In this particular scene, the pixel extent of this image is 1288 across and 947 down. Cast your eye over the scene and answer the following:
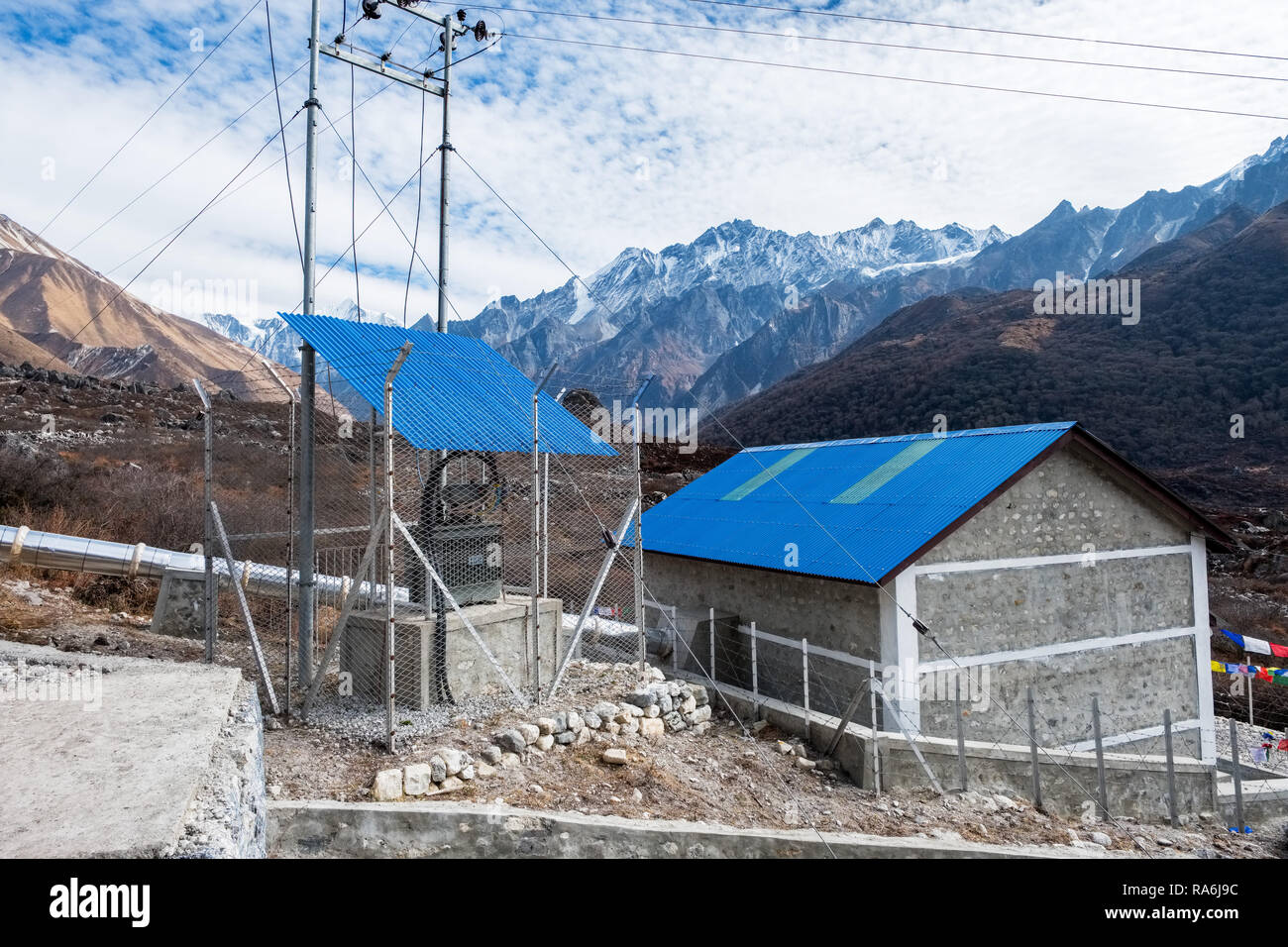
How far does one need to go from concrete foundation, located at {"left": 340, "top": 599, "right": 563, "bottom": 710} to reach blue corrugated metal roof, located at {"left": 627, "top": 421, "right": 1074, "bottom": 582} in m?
4.79

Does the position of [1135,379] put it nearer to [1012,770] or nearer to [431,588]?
[1012,770]

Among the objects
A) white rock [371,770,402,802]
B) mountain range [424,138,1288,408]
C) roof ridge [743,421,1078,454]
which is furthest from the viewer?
mountain range [424,138,1288,408]

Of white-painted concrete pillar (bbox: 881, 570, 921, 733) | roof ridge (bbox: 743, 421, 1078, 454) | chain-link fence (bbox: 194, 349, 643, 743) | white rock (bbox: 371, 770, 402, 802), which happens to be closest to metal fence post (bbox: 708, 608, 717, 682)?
white-painted concrete pillar (bbox: 881, 570, 921, 733)

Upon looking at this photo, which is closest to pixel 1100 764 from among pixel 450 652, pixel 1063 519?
pixel 1063 519

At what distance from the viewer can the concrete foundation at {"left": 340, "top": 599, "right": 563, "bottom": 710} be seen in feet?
28.7

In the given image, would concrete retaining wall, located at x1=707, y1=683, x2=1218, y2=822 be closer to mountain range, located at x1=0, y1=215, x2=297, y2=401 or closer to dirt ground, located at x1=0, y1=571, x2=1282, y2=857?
dirt ground, located at x1=0, y1=571, x2=1282, y2=857

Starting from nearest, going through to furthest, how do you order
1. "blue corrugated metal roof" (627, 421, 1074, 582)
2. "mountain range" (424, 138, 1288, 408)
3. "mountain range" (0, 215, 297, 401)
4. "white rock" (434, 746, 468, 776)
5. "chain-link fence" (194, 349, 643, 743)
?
"white rock" (434, 746, 468, 776) → "chain-link fence" (194, 349, 643, 743) → "blue corrugated metal roof" (627, 421, 1074, 582) → "mountain range" (0, 215, 297, 401) → "mountain range" (424, 138, 1288, 408)

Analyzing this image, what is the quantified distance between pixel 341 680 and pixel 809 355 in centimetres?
15239

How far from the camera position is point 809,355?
155 meters

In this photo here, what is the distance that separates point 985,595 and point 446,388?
27.8 ft

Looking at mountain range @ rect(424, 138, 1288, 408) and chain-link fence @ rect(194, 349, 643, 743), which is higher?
mountain range @ rect(424, 138, 1288, 408)

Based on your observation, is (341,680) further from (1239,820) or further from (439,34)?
(1239,820)

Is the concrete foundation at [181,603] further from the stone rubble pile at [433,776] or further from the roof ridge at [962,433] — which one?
the roof ridge at [962,433]

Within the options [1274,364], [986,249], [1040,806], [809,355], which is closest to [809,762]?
[1040,806]
